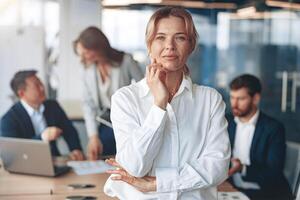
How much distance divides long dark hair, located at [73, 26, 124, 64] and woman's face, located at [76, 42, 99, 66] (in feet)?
0.11

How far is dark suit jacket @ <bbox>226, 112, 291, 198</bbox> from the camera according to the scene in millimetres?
3424

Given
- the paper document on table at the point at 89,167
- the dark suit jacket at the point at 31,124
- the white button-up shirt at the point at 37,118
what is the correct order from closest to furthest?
the paper document on table at the point at 89,167
the dark suit jacket at the point at 31,124
the white button-up shirt at the point at 37,118

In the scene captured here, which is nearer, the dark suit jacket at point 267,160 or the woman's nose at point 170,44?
the woman's nose at point 170,44

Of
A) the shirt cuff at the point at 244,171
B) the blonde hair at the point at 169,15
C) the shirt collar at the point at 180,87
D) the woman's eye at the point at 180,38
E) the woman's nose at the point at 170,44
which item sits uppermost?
the blonde hair at the point at 169,15

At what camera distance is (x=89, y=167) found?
11.2 ft

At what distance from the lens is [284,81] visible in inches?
234

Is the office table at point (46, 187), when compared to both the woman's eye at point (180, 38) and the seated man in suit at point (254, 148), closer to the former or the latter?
the seated man in suit at point (254, 148)

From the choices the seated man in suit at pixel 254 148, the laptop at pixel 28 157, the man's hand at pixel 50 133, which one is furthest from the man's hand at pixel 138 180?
the man's hand at pixel 50 133

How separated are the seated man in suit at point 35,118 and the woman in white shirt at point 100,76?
0.23 meters

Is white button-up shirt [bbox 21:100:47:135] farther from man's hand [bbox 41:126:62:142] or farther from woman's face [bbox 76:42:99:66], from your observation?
woman's face [bbox 76:42:99:66]

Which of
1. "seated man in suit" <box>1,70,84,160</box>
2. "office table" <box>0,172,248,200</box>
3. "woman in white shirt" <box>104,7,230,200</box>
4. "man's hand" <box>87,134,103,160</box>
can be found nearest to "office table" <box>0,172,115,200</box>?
"office table" <box>0,172,248,200</box>

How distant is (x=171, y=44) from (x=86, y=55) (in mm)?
3906

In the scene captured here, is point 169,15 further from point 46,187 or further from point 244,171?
point 244,171

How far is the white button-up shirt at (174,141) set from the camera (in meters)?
1.46
